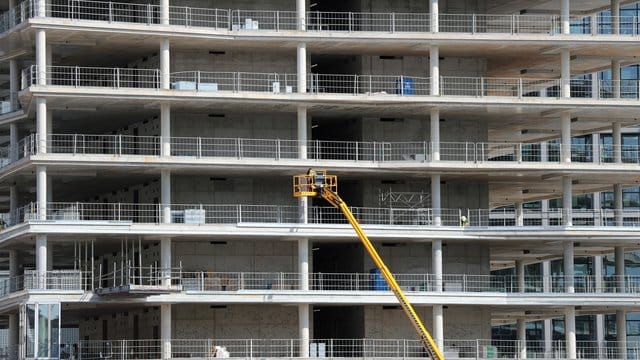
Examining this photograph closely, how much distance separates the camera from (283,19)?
318ft

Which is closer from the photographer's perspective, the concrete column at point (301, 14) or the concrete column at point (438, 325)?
the concrete column at point (438, 325)

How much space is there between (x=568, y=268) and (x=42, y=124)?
2888cm

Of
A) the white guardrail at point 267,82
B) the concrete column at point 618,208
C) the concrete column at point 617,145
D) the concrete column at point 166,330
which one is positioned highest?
the white guardrail at point 267,82

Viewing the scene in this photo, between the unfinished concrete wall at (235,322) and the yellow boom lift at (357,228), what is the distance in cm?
612

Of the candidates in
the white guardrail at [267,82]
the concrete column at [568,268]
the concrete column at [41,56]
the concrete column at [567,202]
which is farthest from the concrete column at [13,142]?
the concrete column at [568,268]

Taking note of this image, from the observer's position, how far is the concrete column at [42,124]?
91.6 meters

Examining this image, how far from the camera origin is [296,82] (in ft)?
315

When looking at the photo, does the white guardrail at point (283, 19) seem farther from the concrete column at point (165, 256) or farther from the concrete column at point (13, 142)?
the concrete column at point (165, 256)

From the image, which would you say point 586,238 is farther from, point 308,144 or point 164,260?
point 164,260

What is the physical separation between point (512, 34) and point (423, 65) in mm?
5528

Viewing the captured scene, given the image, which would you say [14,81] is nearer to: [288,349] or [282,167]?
[282,167]

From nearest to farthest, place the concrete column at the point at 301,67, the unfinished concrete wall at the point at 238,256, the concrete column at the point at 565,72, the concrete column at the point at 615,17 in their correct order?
the concrete column at the point at 301,67
the unfinished concrete wall at the point at 238,256
the concrete column at the point at 565,72
the concrete column at the point at 615,17

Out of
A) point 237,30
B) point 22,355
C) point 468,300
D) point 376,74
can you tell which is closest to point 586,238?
point 468,300

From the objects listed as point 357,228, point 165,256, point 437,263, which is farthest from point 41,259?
point 437,263
